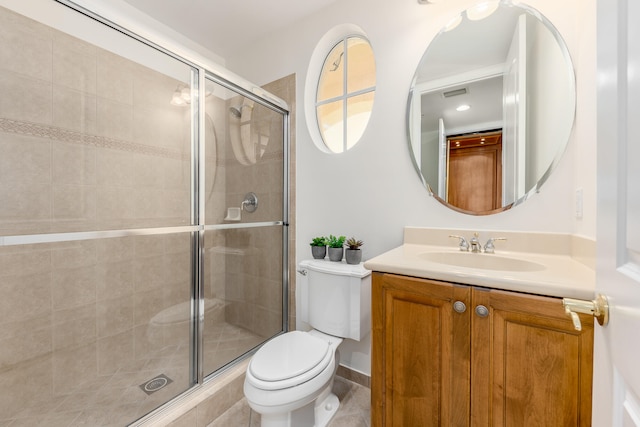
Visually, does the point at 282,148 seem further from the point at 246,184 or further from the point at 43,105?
the point at 43,105

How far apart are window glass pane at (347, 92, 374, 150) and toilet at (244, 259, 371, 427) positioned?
94 centimetres

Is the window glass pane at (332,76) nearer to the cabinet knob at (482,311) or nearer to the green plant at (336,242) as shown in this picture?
the green plant at (336,242)

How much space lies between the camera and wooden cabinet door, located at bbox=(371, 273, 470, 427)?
2.79 ft

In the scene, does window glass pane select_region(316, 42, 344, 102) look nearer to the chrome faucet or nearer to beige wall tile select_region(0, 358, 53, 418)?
the chrome faucet

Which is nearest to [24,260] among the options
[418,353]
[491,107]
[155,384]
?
[155,384]

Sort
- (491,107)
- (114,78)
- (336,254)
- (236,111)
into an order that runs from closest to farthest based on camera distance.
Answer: (491,107)
(114,78)
(336,254)
(236,111)

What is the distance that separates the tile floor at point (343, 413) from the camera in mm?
1363

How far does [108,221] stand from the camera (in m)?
1.36

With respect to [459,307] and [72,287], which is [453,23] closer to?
[459,307]

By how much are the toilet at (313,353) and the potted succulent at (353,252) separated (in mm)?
44

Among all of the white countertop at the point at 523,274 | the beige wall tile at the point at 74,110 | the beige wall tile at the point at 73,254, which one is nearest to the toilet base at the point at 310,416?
the white countertop at the point at 523,274

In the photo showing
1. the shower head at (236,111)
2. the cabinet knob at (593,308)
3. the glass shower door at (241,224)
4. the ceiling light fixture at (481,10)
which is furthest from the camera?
the shower head at (236,111)

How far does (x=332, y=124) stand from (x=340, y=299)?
1.29 m

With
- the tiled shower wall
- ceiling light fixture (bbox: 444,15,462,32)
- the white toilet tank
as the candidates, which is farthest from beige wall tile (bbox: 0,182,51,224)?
ceiling light fixture (bbox: 444,15,462,32)
